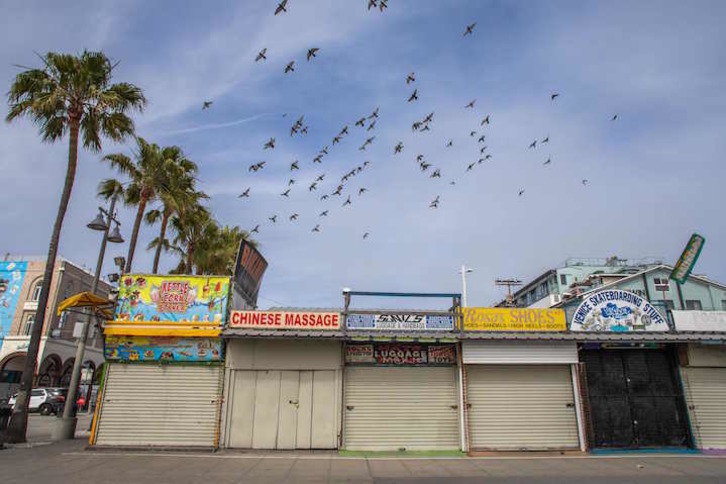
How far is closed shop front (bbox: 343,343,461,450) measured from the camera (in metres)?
14.4

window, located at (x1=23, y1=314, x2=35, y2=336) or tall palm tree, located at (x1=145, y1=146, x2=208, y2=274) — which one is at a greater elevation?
tall palm tree, located at (x1=145, y1=146, x2=208, y2=274)

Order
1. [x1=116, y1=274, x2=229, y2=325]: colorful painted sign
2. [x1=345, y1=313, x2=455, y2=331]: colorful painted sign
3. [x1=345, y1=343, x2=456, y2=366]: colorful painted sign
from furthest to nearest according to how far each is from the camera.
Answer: [x1=345, y1=343, x2=456, y2=366]: colorful painted sign → [x1=345, y1=313, x2=455, y2=331]: colorful painted sign → [x1=116, y1=274, x2=229, y2=325]: colorful painted sign

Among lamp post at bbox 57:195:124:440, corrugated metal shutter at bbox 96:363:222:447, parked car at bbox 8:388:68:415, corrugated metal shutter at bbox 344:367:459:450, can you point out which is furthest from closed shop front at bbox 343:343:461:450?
parked car at bbox 8:388:68:415

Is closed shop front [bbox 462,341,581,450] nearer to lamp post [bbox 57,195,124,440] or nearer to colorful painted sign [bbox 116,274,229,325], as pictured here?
colorful painted sign [bbox 116,274,229,325]

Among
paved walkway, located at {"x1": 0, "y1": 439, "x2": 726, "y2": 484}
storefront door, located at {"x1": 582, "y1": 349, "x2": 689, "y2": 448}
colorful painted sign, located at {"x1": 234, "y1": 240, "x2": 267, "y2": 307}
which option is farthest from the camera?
colorful painted sign, located at {"x1": 234, "y1": 240, "x2": 267, "y2": 307}

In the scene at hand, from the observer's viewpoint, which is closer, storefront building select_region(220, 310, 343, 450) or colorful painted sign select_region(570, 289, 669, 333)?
storefront building select_region(220, 310, 343, 450)

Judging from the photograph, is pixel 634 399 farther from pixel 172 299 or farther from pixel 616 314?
pixel 172 299

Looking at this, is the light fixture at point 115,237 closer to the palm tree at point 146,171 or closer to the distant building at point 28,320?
the palm tree at point 146,171

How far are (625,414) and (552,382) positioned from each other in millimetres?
2648

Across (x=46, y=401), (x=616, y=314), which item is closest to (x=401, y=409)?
(x=616, y=314)

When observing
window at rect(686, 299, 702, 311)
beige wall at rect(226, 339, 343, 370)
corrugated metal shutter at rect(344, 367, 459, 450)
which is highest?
window at rect(686, 299, 702, 311)

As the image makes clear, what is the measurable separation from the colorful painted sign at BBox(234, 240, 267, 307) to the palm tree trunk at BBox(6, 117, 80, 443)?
6516mm

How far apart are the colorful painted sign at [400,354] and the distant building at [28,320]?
37.1 meters

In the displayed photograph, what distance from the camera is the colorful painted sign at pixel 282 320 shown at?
14734mm
